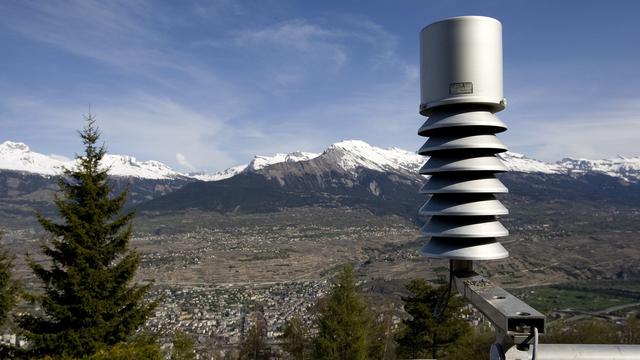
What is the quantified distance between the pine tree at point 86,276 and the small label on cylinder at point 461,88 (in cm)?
1200

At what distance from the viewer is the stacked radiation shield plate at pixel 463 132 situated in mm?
3578

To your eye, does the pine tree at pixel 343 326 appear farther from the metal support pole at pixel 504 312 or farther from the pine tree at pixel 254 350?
the metal support pole at pixel 504 312

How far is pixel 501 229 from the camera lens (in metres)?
3.74

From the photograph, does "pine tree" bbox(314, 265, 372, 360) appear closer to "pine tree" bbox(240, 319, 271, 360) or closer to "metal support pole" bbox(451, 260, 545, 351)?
"pine tree" bbox(240, 319, 271, 360)

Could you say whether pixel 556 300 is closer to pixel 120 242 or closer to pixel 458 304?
pixel 458 304

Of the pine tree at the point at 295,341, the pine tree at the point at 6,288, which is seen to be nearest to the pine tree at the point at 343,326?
the pine tree at the point at 295,341

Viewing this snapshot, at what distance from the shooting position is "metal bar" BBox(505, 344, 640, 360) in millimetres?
2977

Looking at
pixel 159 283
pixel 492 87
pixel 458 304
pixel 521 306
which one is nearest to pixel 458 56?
pixel 492 87

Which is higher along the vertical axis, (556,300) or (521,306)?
(521,306)

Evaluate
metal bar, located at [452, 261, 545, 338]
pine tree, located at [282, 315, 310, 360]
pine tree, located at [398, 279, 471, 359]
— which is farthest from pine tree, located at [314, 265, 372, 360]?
metal bar, located at [452, 261, 545, 338]

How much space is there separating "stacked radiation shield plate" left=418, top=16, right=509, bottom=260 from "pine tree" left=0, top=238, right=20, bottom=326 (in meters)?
17.1

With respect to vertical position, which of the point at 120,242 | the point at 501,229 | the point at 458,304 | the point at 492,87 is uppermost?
the point at 492,87

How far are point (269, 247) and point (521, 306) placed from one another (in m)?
172

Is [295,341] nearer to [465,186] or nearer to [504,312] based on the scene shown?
[465,186]
